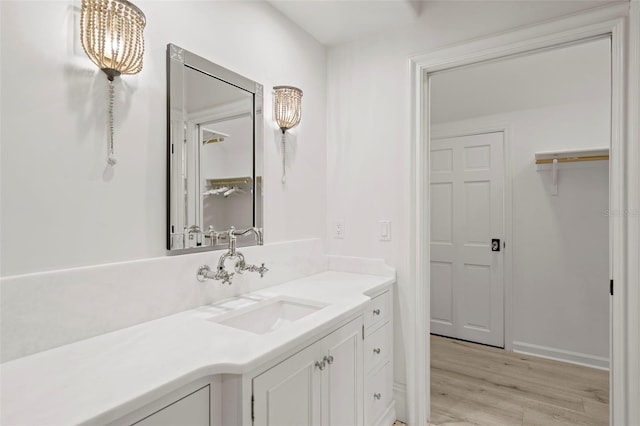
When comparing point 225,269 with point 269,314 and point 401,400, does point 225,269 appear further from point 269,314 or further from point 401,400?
point 401,400

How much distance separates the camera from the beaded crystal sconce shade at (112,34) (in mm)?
1111

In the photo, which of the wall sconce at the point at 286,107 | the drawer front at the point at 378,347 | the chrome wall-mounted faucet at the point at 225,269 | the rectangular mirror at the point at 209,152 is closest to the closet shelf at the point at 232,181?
the rectangular mirror at the point at 209,152

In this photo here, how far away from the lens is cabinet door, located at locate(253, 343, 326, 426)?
1.06m

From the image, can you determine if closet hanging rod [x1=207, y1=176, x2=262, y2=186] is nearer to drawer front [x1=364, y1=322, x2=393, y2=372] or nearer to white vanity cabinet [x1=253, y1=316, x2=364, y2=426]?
white vanity cabinet [x1=253, y1=316, x2=364, y2=426]

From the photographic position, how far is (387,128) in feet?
7.17

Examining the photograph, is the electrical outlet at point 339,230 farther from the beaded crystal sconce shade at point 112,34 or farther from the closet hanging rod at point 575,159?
the closet hanging rod at point 575,159

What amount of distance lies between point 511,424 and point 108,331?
2.25 meters

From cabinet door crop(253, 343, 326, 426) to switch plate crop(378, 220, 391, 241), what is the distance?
104 centimetres

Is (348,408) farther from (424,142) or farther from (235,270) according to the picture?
(424,142)

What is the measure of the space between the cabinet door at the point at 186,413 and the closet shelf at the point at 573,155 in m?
3.09

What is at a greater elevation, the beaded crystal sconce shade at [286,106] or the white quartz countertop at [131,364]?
the beaded crystal sconce shade at [286,106]

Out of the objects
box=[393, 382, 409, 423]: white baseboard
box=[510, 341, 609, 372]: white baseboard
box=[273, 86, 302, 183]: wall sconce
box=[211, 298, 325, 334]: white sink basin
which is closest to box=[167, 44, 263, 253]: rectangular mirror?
box=[273, 86, 302, 183]: wall sconce

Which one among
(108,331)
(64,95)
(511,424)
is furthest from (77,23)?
(511,424)

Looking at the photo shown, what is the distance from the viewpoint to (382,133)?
7.24 feet
